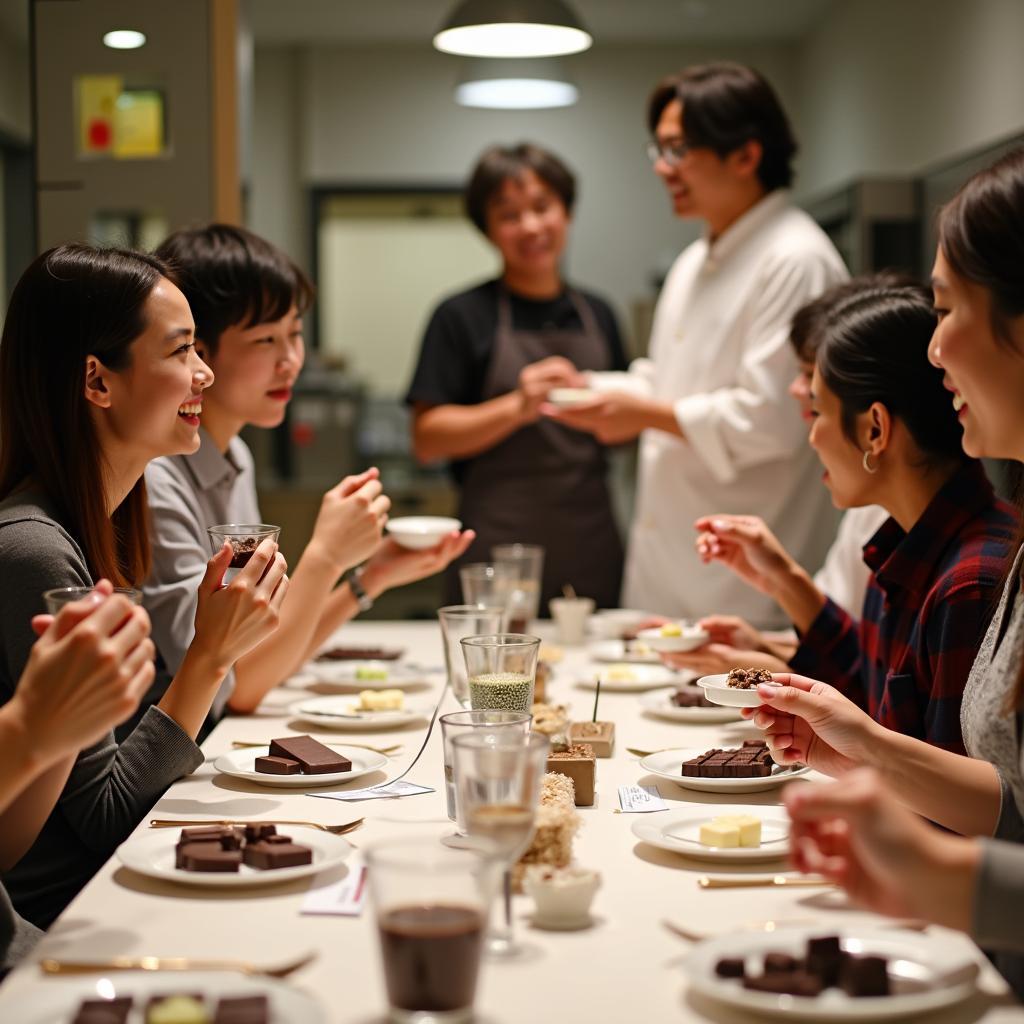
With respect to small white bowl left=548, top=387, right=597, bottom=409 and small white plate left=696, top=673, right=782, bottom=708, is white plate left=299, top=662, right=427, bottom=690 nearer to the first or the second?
small white plate left=696, top=673, right=782, bottom=708

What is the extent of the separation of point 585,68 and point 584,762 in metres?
5.93

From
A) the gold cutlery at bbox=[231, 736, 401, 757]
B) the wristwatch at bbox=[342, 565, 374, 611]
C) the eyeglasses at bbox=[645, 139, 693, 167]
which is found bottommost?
the gold cutlery at bbox=[231, 736, 401, 757]

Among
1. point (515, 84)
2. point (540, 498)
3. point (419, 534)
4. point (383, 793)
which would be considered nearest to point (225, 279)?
point (419, 534)

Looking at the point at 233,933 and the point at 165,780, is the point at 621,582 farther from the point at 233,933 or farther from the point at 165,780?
the point at 233,933

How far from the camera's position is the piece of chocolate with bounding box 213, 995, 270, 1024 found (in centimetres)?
104

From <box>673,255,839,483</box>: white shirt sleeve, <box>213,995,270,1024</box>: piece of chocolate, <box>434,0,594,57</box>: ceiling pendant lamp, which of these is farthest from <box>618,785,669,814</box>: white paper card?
<box>434,0,594,57</box>: ceiling pendant lamp

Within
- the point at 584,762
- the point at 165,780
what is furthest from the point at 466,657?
the point at 165,780

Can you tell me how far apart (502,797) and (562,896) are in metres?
0.11

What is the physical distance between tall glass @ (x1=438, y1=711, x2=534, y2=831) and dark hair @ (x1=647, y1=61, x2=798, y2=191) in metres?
2.20

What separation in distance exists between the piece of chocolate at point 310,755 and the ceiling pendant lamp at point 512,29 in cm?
220

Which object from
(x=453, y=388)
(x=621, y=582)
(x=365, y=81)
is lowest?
(x=621, y=582)

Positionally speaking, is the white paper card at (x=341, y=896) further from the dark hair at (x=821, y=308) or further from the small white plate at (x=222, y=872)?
the dark hair at (x=821, y=308)

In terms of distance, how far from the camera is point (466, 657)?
1.85 metres

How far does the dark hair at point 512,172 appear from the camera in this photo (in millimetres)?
3996
